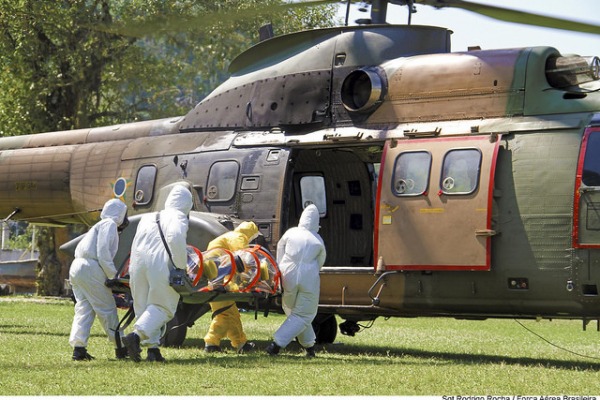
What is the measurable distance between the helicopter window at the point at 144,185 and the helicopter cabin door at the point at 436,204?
155 inches

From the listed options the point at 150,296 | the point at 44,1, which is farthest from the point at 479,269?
the point at 44,1

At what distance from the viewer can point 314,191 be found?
49.6 feet

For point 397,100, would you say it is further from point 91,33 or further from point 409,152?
point 91,33

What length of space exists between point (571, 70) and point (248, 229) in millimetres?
4368

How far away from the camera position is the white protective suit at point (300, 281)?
38.5 ft

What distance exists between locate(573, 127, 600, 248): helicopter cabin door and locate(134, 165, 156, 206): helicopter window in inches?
252

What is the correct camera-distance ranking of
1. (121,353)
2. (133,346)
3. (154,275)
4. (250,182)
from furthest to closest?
(250,182)
(121,353)
(154,275)
(133,346)

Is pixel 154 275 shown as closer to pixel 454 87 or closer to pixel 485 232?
pixel 485 232

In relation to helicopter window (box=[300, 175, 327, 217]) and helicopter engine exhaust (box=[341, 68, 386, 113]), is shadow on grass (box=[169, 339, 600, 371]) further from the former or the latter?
helicopter engine exhaust (box=[341, 68, 386, 113])

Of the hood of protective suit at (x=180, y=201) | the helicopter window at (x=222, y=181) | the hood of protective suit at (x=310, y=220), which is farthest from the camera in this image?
the helicopter window at (x=222, y=181)

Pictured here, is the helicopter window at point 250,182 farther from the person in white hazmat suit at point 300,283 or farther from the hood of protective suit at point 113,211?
the hood of protective suit at point 113,211

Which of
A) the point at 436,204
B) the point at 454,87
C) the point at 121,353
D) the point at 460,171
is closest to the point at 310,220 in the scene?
the point at 436,204

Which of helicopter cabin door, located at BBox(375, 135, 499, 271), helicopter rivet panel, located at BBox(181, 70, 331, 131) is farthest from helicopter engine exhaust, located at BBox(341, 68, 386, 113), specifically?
helicopter cabin door, located at BBox(375, 135, 499, 271)

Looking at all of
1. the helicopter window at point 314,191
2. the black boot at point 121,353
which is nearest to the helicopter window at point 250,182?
the helicopter window at point 314,191
